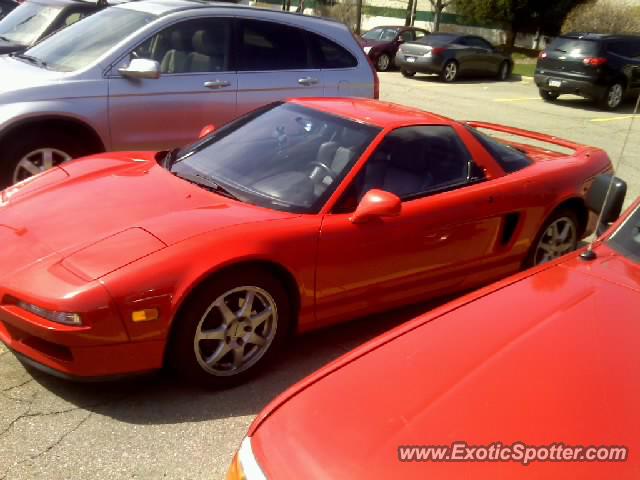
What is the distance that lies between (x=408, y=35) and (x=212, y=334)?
19.6 meters

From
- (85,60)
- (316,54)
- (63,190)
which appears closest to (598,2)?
(316,54)

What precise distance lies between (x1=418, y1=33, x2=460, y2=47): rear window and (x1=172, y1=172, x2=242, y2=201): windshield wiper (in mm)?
16173

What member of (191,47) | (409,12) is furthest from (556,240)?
(409,12)

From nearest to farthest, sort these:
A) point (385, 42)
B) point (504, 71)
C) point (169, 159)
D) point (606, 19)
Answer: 1. point (169, 159)
2. point (385, 42)
3. point (504, 71)
4. point (606, 19)

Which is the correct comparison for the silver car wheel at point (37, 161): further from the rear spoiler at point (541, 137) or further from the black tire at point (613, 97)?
the black tire at point (613, 97)

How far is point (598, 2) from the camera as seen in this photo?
2722 centimetres

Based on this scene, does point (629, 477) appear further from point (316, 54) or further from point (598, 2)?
point (598, 2)

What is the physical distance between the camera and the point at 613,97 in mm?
14914

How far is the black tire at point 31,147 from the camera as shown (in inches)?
199

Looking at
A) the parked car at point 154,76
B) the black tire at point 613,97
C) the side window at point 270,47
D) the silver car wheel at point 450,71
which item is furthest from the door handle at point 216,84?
the silver car wheel at point 450,71

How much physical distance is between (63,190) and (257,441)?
233 centimetres

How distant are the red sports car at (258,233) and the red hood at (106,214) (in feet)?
0.04

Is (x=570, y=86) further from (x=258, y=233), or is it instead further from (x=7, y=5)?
(x=258, y=233)

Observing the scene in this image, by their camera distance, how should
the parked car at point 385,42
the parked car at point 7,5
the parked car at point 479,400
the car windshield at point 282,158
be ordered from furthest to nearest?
the parked car at point 385,42 → the parked car at point 7,5 → the car windshield at point 282,158 → the parked car at point 479,400
